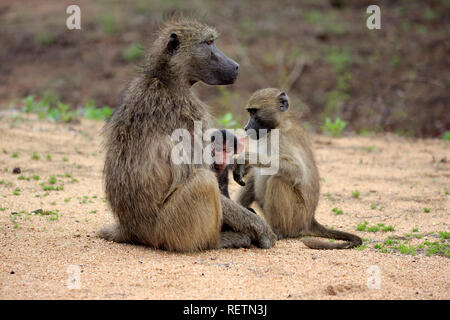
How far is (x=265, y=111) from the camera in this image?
538cm

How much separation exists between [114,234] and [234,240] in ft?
3.01

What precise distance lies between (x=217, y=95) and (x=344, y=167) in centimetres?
550

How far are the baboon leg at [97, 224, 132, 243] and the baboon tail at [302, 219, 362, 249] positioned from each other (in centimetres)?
143

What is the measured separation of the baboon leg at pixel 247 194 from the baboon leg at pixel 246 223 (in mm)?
906

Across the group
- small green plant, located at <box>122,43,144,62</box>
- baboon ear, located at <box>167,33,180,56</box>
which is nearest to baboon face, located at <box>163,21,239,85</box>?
baboon ear, located at <box>167,33,180,56</box>

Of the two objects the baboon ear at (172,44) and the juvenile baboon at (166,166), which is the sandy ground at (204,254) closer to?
the juvenile baboon at (166,166)

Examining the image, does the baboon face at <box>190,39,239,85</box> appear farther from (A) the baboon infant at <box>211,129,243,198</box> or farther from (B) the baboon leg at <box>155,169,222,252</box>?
(B) the baboon leg at <box>155,169,222,252</box>

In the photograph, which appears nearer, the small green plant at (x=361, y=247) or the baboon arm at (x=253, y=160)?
the small green plant at (x=361, y=247)

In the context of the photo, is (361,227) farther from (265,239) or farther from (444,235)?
(265,239)

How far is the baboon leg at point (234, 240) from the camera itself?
4598 millimetres

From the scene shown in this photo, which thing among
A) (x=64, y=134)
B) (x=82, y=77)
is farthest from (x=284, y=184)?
(x=82, y=77)

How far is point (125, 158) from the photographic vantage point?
434cm

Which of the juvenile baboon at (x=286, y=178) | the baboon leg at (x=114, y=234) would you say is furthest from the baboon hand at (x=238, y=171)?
the baboon leg at (x=114, y=234)
